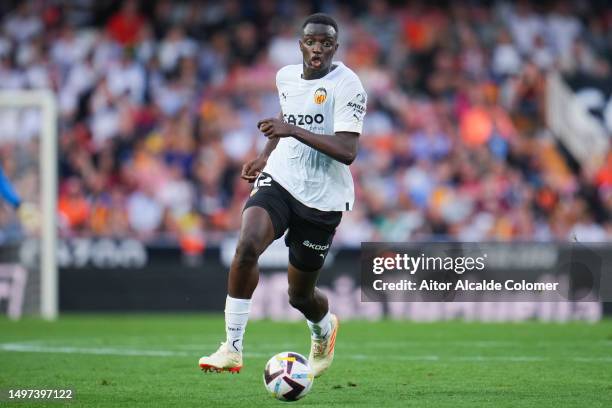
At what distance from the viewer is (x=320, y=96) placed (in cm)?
791

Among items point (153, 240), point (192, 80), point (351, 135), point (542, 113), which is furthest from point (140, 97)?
point (351, 135)

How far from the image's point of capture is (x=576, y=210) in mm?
18266

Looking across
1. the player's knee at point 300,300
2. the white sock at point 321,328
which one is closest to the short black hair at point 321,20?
the player's knee at point 300,300

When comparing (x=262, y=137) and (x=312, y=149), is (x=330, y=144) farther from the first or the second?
(x=262, y=137)

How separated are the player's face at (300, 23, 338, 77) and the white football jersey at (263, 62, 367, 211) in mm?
151

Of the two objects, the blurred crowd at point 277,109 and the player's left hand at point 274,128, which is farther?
the blurred crowd at point 277,109

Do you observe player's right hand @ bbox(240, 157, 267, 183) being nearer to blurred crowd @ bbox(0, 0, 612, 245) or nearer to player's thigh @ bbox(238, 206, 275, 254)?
player's thigh @ bbox(238, 206, 275, 254)

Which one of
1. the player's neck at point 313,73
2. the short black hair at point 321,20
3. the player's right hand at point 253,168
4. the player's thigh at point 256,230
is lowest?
the player's thigh at point 256,230

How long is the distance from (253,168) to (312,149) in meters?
0.50

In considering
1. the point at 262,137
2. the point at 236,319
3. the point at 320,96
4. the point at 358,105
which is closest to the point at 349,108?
the point at 358,105

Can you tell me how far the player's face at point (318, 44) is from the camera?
779cm

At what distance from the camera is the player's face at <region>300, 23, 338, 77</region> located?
7.79m

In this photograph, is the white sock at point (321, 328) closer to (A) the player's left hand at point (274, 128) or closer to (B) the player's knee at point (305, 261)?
(B) the player's knee at point (305, 261)

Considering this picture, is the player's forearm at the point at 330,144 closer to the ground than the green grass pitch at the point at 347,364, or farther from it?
farther from it
